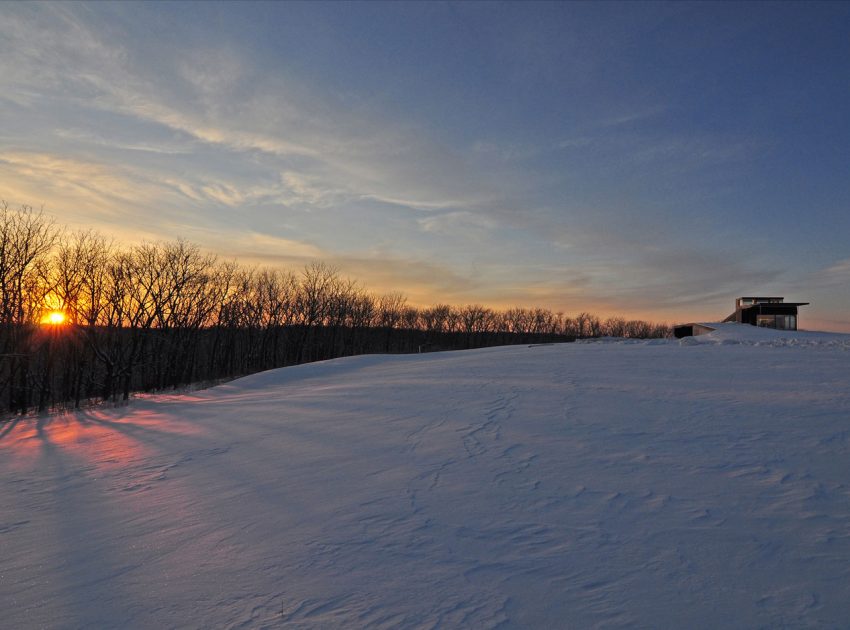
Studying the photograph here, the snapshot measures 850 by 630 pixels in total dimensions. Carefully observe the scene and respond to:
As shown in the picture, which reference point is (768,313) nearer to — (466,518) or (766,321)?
(766,321)

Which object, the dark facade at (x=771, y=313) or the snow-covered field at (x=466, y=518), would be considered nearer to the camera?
the snow-covered field at (x=466, y=518)

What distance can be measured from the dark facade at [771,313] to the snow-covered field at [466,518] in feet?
95.1

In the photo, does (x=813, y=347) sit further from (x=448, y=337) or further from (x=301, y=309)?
(x=448, y=337)

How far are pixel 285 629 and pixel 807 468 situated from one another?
6.07 metres

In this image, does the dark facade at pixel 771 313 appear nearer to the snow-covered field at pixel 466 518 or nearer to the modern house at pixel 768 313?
the modern house at pixel 768 313

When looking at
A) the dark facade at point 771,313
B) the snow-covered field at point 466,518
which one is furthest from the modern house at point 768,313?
the snow-covered field at point 466,518

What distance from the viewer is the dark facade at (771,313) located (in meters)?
34.8

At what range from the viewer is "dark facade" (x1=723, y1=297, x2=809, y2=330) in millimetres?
34750

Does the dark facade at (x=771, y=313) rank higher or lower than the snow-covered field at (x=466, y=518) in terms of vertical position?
higher

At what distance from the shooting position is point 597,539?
4.62 metres

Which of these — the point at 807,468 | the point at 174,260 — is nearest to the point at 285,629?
the point at 807,468

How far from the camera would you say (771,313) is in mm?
35438

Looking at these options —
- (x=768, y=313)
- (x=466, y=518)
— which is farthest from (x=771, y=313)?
(x=466, y=518)

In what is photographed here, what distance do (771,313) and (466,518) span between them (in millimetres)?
38867
